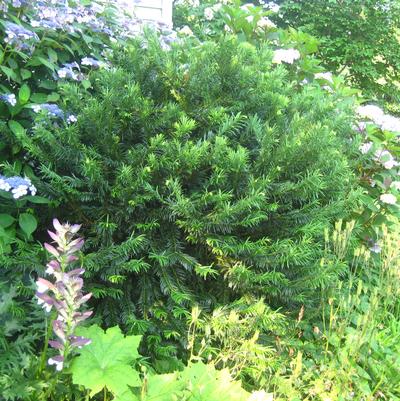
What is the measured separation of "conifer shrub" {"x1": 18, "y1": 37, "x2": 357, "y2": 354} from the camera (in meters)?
1.95

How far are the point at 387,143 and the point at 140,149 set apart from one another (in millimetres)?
1945

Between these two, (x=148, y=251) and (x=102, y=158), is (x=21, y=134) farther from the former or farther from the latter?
(x=148, y=251)

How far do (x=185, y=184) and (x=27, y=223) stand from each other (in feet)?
2.27

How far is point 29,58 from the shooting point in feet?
7.43

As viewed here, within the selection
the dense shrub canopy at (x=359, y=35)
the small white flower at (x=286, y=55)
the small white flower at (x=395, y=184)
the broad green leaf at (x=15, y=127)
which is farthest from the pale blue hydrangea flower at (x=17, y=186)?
the dense shrub canopy at (x=359, y=35)

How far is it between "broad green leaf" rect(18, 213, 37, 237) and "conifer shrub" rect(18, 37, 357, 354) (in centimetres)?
14

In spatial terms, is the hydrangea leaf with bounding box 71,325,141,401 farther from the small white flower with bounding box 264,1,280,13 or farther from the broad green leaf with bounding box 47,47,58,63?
the small white flower with bounding box 264,1,280,13

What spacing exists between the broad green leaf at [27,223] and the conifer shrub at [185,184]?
14 centimetres

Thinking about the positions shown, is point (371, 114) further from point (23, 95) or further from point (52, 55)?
point (23, 95)

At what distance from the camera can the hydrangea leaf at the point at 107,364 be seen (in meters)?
1.44

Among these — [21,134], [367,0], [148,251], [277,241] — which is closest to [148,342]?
[148,251]

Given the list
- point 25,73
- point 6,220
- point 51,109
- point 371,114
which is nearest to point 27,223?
point 6,220

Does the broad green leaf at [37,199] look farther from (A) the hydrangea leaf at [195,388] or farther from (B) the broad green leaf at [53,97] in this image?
(A) the hydrangea leaf at [195,388]

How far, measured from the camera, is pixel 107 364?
154 centimetres
